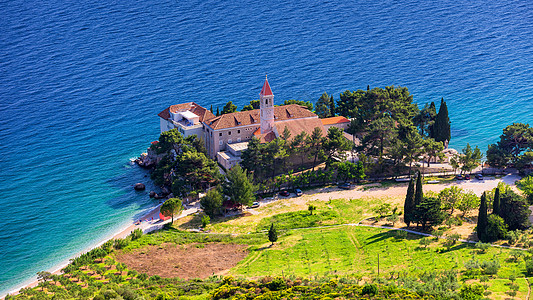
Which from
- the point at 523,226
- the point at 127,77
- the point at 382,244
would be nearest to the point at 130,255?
the point at 382,244

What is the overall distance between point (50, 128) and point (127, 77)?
33.4m

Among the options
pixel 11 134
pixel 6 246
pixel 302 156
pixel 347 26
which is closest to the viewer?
pixel 6 246

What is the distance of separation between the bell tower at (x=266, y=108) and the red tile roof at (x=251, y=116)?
268 centimetres

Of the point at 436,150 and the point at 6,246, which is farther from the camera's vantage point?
the point at 436,150

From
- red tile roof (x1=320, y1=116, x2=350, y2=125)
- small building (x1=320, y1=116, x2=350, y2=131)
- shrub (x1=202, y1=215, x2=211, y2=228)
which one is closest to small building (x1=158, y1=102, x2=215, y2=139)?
red tile roof (x1=320, y1=116, x2=350, y2=125)

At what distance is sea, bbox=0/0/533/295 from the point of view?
354ft

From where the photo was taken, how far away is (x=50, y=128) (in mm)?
143000

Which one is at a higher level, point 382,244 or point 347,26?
point 347,26

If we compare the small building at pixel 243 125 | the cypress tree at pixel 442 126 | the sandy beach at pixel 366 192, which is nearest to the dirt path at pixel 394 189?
the sandy beach at pixel 366 192

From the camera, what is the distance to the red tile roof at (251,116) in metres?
118

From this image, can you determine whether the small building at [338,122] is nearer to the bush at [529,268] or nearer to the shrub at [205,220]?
the shrub at [205,220]

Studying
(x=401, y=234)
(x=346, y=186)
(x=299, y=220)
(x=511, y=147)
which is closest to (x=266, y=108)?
(x=346, y=186)

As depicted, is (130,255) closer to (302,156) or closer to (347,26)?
(302,156)

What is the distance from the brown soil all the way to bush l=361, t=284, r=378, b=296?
79.7ft
